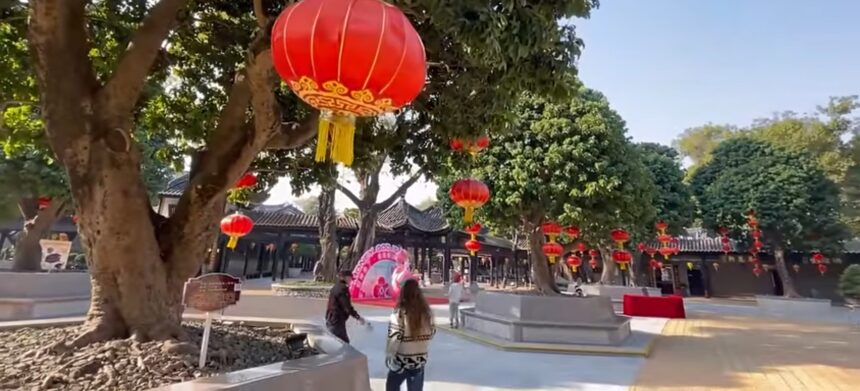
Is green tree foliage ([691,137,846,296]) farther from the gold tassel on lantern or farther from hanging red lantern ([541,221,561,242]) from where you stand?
the gold tassel on lantern

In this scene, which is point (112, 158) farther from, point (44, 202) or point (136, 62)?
point (44, 202)

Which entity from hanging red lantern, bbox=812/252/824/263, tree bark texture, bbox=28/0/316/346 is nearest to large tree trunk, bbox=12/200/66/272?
tree bark texture, bbox=28/0/316/346

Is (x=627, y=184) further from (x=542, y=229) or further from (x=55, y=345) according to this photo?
(x=55, y=345)

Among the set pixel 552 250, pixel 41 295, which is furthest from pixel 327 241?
pixel 552 250

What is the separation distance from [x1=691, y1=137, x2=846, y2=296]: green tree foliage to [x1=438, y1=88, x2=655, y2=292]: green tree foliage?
489 inches

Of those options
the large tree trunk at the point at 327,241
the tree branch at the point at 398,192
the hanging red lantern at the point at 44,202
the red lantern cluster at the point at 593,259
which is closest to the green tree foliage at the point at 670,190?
the red lantern cluster at the point at 593,259

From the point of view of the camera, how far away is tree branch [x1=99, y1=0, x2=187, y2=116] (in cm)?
380

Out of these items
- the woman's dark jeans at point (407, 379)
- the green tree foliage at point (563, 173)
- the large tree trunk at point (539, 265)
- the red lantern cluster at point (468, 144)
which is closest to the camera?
the woman's dark jeans at point (407, 379)

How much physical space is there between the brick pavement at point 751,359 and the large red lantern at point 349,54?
502 centimetres

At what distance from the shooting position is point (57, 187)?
10.9 meters

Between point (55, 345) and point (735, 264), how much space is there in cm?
2987

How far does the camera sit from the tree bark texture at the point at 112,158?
3611 mm

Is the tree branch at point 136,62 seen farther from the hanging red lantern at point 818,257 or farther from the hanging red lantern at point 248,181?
the hanging red lantern at point 818,257

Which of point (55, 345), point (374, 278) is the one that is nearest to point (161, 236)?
point (55, 345)
